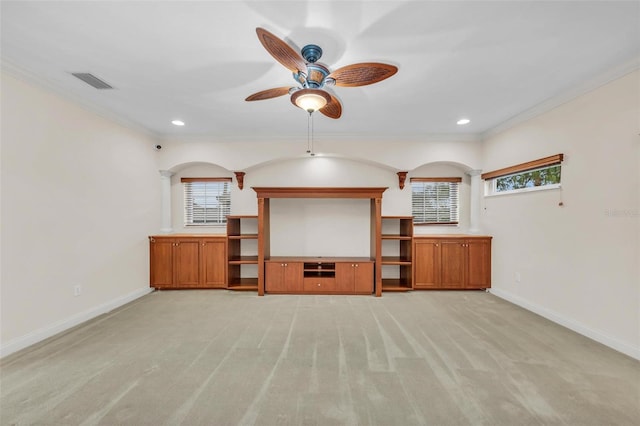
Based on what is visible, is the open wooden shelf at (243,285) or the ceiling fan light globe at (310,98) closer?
the ceiling fan light globe at (310,98)

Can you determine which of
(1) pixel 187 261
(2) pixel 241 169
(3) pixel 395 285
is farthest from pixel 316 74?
(1) pixel 187 261

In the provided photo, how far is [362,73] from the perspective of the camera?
201cm

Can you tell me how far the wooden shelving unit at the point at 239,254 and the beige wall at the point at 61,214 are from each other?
1483 mm

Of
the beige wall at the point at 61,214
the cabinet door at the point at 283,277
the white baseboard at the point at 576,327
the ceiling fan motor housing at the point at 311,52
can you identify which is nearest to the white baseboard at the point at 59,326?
the beige wall at the point at 61,214

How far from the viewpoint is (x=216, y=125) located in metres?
4.10

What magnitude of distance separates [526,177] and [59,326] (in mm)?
6621

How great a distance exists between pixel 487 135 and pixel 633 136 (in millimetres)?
2150

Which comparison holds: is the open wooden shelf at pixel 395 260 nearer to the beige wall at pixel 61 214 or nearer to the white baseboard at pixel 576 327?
the white baseboard at pixel 576 327

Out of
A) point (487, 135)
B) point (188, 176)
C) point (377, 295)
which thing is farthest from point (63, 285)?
point (487, 135)

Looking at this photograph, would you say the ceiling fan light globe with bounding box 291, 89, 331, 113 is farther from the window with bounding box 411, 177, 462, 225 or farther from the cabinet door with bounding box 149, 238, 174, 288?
the cabinet door with bounding box 149, 238, 174, 288

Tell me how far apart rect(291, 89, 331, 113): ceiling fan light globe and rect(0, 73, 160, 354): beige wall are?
116 inches

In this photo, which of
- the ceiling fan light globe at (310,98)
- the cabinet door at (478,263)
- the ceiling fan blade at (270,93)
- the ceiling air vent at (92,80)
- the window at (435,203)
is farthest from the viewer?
the window at (435,203)

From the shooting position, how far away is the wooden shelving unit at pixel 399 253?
445 cm

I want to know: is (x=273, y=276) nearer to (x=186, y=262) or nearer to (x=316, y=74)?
(x=186, y=262)
